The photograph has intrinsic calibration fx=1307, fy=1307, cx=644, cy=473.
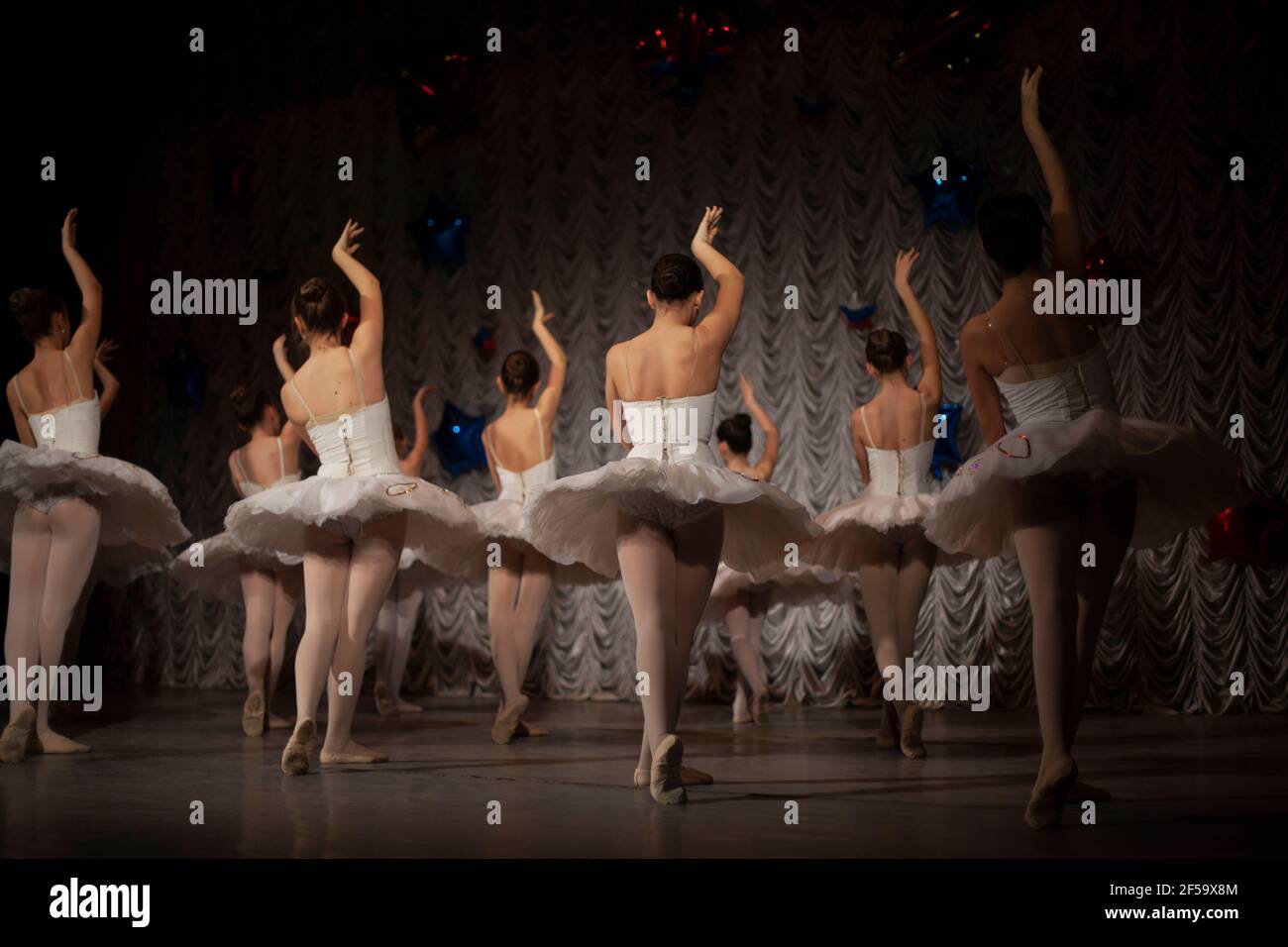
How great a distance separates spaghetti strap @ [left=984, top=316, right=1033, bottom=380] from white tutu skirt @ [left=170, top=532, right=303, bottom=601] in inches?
157

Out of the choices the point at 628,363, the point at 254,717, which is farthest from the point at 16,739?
the point at 628,363

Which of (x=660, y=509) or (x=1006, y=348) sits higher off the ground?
(x=1006, y=348)

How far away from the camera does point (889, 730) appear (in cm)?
569

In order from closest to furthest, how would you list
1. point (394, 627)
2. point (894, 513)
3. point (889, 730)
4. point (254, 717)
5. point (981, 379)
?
point (981, 379) < point (894, 513) < point (889, 730) < point (254, 717) < point (394, 627)

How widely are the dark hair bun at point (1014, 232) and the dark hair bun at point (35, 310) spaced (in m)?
3.79

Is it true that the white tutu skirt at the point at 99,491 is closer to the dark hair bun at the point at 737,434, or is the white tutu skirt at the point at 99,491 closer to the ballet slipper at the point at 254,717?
the ballet slipper at the point at 254,717

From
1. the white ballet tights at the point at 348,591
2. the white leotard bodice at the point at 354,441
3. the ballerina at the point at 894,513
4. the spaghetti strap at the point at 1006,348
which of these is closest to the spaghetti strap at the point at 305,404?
the white leotard bodice at the point at 354,441

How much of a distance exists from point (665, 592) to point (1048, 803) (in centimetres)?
130

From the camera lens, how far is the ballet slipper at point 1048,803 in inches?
130

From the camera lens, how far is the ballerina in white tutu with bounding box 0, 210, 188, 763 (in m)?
5.22

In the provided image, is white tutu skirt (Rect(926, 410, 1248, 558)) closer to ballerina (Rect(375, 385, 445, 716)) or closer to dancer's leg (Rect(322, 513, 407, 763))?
dancer's leg (Rect(322, 513, 407, 763))

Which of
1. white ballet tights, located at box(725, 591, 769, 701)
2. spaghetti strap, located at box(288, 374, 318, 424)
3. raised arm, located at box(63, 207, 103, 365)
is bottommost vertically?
white ballet tights, located at box(725, 591, 769, 701)

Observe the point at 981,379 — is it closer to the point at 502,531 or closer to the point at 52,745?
the point at 502,531

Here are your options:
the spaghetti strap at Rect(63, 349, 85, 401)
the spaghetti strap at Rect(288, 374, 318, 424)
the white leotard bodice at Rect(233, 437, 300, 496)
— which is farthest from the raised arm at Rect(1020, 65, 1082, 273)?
the white leotard bodice at Rect(233, 437, 300, 496)
